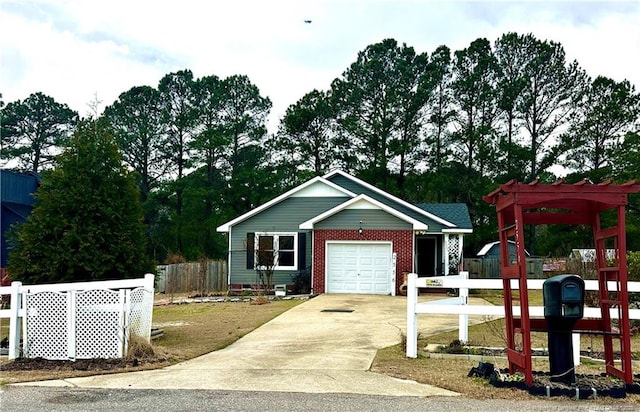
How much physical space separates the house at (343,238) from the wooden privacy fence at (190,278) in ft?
4.95

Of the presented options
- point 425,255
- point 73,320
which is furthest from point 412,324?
point 425,255

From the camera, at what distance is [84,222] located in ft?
36.1

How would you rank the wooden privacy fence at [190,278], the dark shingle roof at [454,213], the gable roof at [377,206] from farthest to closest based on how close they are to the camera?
the wooden privacy fence at [190,278] < the dark shingle roof at [454,213] < the gable roof at [377,206]

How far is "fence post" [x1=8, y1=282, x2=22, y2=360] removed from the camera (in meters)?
9.77

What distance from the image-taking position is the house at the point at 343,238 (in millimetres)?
22609

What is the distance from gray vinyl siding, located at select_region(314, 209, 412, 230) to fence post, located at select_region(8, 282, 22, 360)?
13928mm

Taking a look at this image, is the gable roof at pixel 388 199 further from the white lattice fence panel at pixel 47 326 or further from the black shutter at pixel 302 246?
the white lattice fence panel at pixel 47 326

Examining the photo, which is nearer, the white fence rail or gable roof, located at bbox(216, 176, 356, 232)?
the white fence rail

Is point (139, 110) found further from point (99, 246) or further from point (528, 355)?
point (528, 355)

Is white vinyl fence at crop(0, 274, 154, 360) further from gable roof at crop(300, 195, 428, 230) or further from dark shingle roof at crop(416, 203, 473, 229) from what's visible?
dark shingle roof at crop(416, 203, 473, 229)

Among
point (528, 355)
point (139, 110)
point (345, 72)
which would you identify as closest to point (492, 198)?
point (528, 355)

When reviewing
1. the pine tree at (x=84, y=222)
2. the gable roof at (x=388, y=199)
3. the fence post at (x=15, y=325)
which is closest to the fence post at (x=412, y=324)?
the pine tree at (x=84, y=222)

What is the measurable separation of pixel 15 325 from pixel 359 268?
565 inches

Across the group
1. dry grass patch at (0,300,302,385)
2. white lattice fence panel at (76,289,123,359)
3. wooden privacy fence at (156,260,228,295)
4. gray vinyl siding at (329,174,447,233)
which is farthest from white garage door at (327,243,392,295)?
white lattice fence panel at (76,289,123,359)
